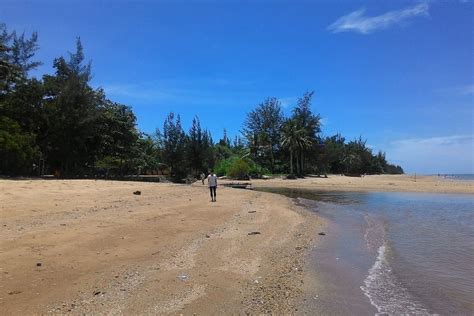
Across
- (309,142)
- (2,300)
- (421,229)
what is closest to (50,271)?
(2,300)

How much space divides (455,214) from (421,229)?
26.6ft

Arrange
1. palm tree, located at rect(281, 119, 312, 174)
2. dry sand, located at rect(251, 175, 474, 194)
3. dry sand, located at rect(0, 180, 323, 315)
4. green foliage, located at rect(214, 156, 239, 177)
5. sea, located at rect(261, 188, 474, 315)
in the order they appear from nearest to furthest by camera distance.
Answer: dry sand, located at rect(0, 180, 323, 315) → sea, located at rect(261, 188, 474, 315) → dry sand, located at rect(251, 175, 474, 194) → green foliage, located at rect(214, 156, 239, 177) → palm tree, located at rect(281, 119, 312, 174)

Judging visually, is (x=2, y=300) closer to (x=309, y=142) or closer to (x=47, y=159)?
(x=47, y=159)

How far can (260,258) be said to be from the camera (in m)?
11.2

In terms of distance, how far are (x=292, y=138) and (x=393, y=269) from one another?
69.8m

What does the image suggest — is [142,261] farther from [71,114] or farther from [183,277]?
[71,114]

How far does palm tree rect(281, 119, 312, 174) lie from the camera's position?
3172 inches

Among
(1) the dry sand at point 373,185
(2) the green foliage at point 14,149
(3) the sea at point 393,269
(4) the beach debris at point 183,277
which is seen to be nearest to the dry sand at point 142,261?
(4) the beach debris at point 183,277

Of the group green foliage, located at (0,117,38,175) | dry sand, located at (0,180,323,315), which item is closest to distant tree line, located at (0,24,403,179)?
green foliage, located at (0,117,38,175)

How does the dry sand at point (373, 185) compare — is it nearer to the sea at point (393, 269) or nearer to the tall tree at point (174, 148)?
the tall tree at point (174, 148)

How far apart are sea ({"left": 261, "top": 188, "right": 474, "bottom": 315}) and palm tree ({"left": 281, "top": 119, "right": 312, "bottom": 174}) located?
59.6m

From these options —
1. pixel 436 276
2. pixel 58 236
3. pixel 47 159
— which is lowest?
pixel 436 276

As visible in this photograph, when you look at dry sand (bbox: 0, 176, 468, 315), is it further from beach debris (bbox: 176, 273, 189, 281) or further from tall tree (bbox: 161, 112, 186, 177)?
tall tree (bbox: 161, 112, 186, 177)

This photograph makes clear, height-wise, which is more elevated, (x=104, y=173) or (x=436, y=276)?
(x=104, y=173)
